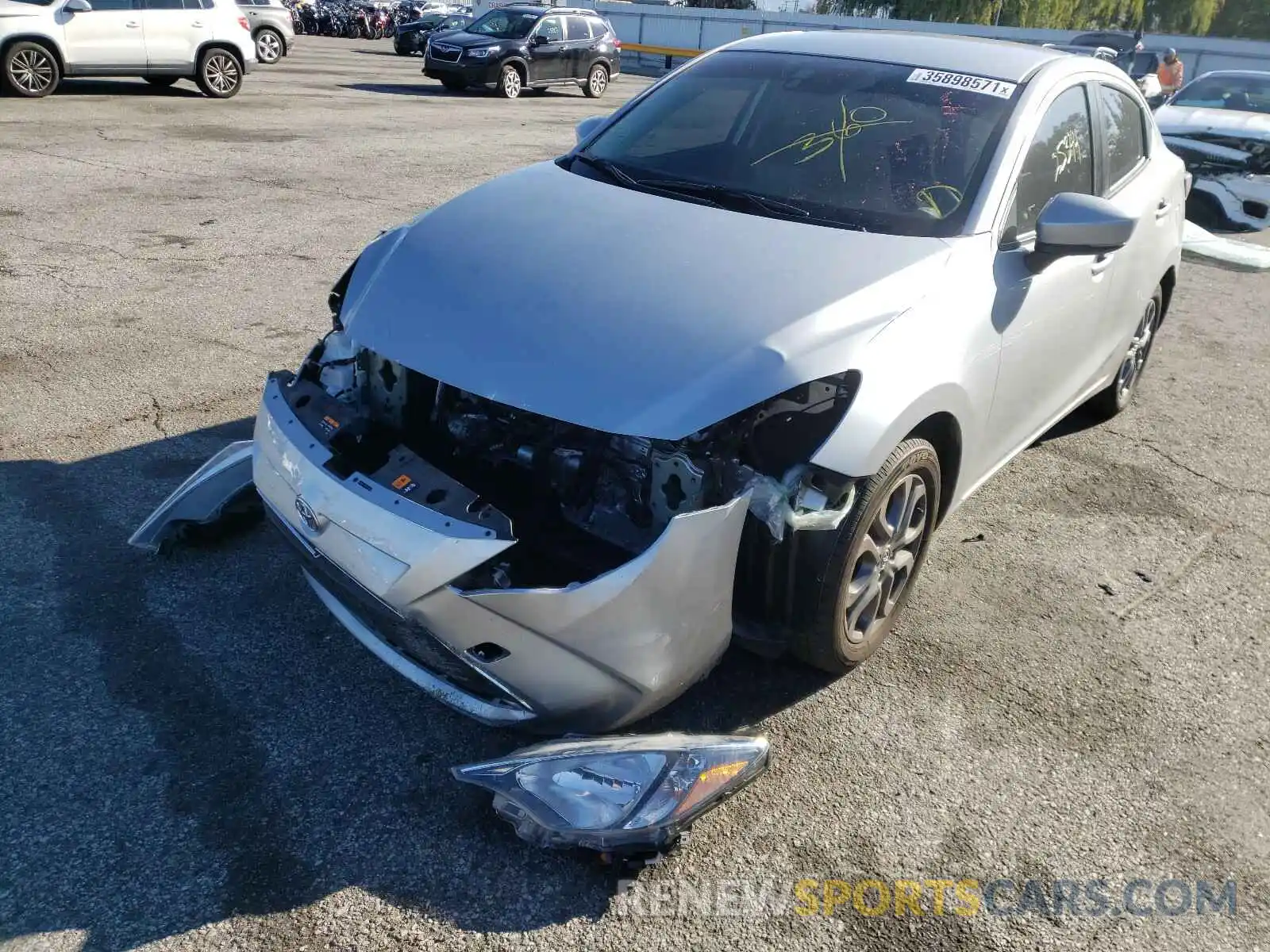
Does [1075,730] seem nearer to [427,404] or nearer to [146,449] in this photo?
[427,404]

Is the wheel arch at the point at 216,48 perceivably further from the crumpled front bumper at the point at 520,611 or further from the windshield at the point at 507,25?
the crumpled front bumper at the point at 520,611

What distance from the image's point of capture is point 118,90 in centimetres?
1545

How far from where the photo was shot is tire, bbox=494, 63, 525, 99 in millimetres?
19766

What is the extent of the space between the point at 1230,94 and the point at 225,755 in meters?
12.6

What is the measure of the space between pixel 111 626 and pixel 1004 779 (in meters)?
2.84

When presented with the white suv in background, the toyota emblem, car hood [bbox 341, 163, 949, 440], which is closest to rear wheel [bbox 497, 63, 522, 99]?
the white suv in background

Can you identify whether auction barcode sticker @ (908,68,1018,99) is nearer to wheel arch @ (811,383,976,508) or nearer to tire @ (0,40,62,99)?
wheel arch @ (811,383,976,508)

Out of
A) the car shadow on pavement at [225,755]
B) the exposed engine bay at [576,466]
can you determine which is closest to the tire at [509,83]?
the car shadow on pavement at [225,755]

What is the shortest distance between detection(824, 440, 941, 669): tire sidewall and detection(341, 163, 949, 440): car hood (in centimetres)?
39

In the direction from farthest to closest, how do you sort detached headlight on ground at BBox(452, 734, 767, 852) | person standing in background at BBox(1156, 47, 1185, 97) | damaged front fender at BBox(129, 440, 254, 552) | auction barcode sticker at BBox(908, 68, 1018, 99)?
person standing in background at BBox(1156, 47, 1185, 97), auction barcode sticker at BBox(908, 68, 1018, 99), damaged front fender at BBox(129, 440, 254, 552), detached headlight on ground at BBox(452, 734, 767, 852)

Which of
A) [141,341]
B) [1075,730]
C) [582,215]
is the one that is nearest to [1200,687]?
[1075,730]

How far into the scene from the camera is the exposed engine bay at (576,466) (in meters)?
2.71

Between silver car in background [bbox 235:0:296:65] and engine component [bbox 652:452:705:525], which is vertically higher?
silver car in background [bbox 235:0:296:65]

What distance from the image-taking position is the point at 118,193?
8.87 m
